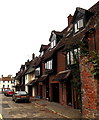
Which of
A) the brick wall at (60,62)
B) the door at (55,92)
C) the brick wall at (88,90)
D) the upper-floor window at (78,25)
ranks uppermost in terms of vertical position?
the upper-floor window at (78,25)

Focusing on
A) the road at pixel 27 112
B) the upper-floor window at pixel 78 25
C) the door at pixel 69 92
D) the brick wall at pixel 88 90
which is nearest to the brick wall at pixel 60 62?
the door at pixel 69 92

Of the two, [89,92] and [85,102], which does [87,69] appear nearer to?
[89,92]

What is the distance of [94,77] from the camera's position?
21.9 feet

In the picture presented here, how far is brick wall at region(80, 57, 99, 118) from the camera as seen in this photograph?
6629 mm

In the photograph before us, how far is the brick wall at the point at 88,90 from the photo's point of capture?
6.63 m

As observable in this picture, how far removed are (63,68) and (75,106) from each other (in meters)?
5.12

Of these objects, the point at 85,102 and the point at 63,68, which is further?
the point at 63,68

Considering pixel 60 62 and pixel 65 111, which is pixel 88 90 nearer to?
pixel 65 111

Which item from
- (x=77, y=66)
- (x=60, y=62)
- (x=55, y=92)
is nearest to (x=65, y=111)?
(x=77, y=66)

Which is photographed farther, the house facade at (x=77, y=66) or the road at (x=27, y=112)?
the road at (x=27, y=112)

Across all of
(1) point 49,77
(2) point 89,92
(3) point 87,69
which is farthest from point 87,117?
(1) point 49,77

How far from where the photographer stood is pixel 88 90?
710 cm

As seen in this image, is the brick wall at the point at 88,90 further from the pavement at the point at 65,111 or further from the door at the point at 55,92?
the door at the point at 55,92

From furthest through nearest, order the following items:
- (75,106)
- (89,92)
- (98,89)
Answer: (75,106), (89,92), (98,89)
